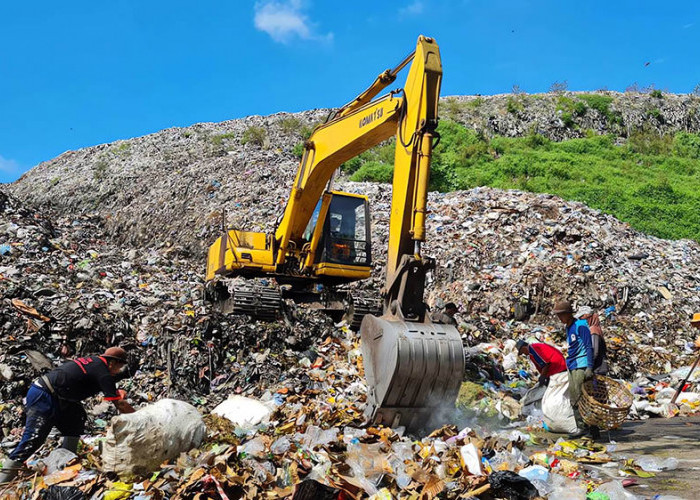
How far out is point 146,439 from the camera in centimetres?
426

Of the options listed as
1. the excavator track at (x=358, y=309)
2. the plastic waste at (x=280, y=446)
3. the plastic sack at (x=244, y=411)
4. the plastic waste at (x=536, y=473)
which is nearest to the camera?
the plastic waste at (x=536, y=473)

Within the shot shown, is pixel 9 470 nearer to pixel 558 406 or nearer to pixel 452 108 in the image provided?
pixel 558 406

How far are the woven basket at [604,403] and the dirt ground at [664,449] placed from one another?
26cm

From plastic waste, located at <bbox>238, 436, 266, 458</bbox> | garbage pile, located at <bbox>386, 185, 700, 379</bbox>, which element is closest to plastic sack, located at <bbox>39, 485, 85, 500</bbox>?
plastic waste, located at <bbox>238, 436, 266, 458</bbox>

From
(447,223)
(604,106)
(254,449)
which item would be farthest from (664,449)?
(604,106)

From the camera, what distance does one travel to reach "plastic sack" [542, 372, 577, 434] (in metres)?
5.40

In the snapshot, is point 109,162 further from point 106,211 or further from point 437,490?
point 437,490

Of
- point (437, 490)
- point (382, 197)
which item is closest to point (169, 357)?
point (437, 490)

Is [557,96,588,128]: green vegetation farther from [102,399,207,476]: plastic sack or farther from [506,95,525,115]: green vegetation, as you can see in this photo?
[102,399,207,476]: plastic sack

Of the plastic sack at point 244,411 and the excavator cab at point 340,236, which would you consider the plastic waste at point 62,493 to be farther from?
the excavator cab at point 340,236

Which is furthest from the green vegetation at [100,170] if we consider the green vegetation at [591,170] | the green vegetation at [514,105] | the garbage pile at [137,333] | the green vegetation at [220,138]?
the green vegetation at [514,105]

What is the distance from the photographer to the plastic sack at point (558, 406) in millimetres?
5402

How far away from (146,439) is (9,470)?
1.23 meters

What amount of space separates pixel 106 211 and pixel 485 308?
47.7ft
